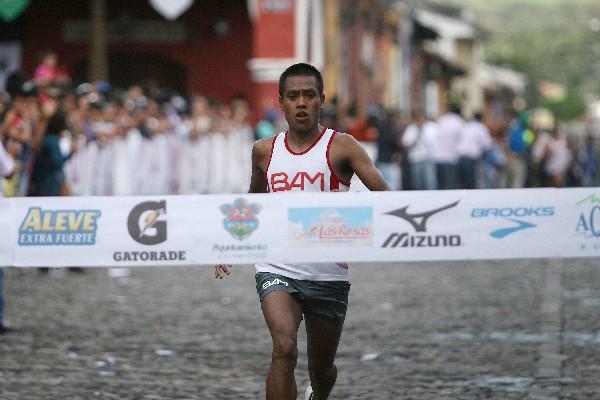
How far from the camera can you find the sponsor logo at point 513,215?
7012 mm

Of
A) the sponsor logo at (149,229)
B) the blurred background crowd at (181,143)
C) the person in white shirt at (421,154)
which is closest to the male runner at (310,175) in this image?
the sponsor logo at (149,229)

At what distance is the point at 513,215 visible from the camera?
7.04 m

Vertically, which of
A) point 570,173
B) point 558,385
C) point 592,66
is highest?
point 592,66

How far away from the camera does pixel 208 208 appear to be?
699cm

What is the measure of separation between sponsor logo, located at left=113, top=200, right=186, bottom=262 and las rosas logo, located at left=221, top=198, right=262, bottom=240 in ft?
0.81

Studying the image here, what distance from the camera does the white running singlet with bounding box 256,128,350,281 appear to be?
261 inches

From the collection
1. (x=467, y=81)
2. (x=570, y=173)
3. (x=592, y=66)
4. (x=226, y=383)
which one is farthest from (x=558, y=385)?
(x=592, y=66)

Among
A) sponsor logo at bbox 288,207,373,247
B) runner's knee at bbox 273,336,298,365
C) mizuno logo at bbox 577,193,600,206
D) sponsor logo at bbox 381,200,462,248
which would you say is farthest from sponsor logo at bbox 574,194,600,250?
runner's knee at bbox 273,336,298,365

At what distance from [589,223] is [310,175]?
53.0 inches

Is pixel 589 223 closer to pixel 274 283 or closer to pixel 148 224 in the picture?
pixel 274 283

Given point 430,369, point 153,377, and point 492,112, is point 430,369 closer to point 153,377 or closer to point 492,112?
point 153,377

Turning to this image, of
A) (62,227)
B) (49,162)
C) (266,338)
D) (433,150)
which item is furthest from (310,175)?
(433,150)

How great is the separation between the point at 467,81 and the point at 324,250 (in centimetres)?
7743

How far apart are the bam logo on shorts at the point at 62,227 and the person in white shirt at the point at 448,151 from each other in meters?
20.7
